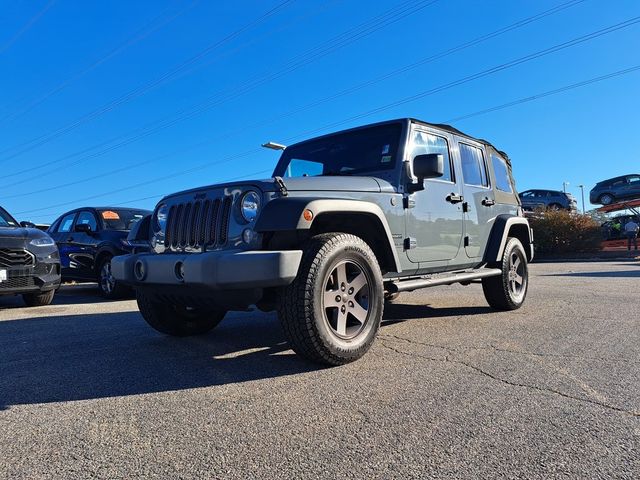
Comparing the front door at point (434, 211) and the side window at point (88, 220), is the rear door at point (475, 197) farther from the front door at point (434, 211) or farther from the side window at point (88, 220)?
the side window at point (88, 220)

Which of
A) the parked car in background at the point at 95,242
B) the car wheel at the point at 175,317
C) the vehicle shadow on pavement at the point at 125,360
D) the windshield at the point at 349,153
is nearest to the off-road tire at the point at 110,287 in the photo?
the parked car in background at the point at 95,242

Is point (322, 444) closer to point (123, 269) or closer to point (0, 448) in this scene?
point (0, 448)

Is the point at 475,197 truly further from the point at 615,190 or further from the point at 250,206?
the point at 615,190

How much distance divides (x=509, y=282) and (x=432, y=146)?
6.65 ft

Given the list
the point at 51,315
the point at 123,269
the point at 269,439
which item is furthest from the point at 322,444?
the point at 51,315

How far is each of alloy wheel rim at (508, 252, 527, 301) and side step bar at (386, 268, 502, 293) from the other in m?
0.41

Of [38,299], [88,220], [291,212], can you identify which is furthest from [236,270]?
[88,220]

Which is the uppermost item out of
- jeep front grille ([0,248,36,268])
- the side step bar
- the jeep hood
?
the jeep hood

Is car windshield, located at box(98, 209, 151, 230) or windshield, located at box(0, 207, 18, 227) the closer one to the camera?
windshield, located at box(0, 207, 18, 227)

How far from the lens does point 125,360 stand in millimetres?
3791

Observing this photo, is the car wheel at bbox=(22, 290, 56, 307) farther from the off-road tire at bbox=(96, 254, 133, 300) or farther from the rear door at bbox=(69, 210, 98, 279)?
the rear door at bbox=(69, 210, 98, 279)

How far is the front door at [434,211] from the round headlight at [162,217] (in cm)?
207

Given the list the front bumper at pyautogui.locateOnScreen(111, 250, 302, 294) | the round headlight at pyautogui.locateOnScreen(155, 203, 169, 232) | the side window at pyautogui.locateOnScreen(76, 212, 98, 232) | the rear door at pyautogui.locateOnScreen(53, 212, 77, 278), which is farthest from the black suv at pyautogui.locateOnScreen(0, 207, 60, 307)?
the front bumper at pyautogui.locateOnScreen(111, 250, 302, 294)

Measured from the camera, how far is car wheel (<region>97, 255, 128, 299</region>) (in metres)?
8.00
